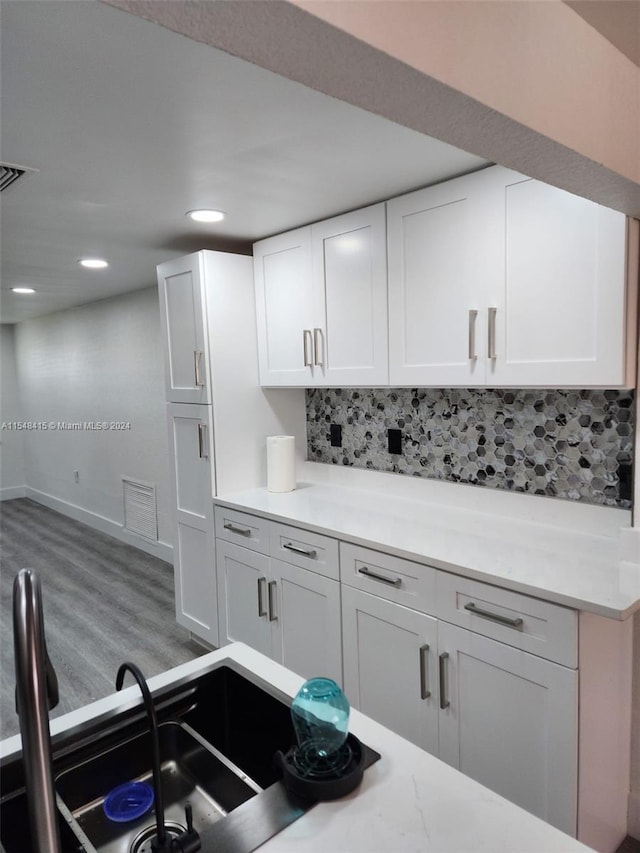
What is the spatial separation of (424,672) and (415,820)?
112 cm

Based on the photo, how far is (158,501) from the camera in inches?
178

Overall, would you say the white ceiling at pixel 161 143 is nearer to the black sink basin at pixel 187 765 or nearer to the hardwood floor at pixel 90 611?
the black sink basin at pixel 187 765

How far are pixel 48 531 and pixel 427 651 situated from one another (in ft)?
15.9

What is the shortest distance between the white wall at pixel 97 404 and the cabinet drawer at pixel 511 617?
304cm

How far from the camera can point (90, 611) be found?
3.71m

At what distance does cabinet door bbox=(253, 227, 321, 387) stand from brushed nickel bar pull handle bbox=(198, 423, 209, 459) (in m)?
0.40

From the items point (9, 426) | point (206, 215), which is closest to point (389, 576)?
point (206, 215)

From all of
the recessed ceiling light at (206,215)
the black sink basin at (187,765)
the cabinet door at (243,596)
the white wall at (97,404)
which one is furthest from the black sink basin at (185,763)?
the white wall at (97,404)

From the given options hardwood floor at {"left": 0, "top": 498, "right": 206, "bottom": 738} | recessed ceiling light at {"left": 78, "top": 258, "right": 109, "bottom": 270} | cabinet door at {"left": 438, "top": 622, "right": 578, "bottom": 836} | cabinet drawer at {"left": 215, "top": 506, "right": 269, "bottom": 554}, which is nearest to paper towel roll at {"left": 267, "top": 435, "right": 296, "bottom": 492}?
cabinet drawer at {"left": 215, "top": 506, "right": 269, "bottom": 554}

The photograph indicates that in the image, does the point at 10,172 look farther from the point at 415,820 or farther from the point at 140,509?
the point at 140,509

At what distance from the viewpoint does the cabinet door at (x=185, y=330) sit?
2.82 meters

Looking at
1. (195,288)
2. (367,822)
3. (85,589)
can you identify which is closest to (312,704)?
(367,822)

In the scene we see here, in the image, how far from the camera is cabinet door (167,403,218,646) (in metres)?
2.93

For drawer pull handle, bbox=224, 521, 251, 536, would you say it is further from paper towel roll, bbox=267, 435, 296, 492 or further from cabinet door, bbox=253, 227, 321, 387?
cabinet door, bbox=253, 227, 321, 387
